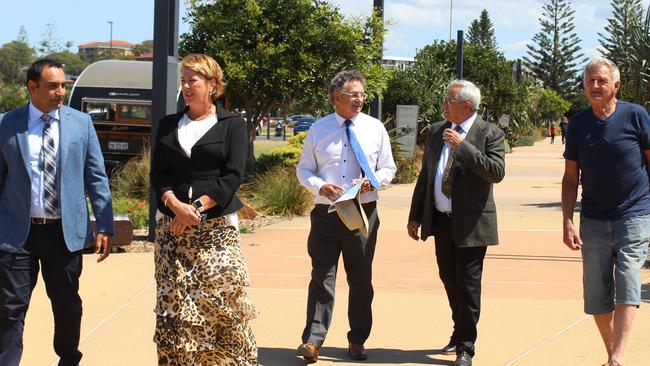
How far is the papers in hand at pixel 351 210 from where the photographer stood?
22.0 feet

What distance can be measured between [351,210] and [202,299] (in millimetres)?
1401

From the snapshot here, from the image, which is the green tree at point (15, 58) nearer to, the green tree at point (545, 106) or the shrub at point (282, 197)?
the green tree at point (545, 106)

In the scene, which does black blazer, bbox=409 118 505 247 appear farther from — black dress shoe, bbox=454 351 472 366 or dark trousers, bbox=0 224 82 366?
dark trousers, bbox=0 224 82 366

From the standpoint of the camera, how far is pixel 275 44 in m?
18.9

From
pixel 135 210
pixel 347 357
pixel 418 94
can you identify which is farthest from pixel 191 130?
pixel 418 94

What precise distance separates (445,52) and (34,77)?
3547 centimetres

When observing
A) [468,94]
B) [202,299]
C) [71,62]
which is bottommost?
[202,299]

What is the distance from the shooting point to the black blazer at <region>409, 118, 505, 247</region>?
6.74 m

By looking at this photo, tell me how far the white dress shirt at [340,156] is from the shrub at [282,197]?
8.58m

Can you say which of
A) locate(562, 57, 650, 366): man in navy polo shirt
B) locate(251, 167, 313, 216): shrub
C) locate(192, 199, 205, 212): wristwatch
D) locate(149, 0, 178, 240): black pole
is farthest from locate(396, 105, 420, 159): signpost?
locate(192, 199, 205, 212): wristwatch

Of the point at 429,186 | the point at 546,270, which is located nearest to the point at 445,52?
the point at 546,270

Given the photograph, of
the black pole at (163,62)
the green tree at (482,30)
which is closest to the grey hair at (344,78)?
the black pole at (163,62)

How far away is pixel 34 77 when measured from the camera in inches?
236

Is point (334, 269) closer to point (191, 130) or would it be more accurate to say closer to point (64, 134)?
point (191, 130)
